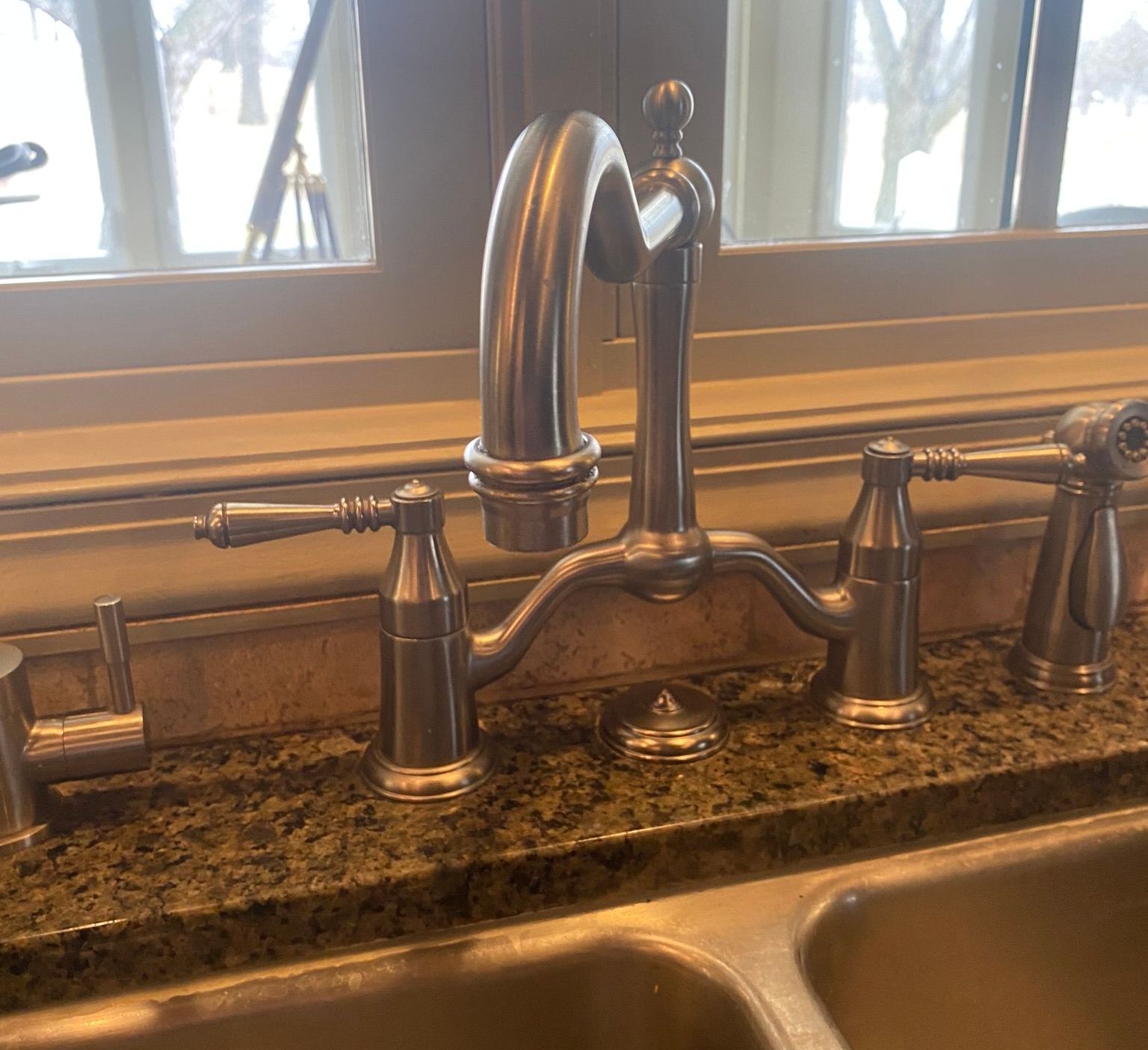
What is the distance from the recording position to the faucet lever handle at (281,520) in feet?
1.96

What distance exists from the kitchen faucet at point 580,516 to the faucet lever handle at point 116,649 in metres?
0.08

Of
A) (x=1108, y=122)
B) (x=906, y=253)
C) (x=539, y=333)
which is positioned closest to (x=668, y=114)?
(x=539, y=333)

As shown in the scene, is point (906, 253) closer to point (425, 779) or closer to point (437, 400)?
point (437, 400)

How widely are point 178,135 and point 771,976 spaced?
665 millimetres

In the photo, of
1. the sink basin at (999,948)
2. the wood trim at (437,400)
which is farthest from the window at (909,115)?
the sink basin at (999,948)

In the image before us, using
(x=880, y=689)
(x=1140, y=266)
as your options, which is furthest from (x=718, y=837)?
(x=1140, y=266)

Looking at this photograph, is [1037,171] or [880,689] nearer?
[880,689]

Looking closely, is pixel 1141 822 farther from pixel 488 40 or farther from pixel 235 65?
pixel 235 65

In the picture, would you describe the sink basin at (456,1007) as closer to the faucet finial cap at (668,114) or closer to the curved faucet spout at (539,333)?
the curved faucet spout at (539,333)

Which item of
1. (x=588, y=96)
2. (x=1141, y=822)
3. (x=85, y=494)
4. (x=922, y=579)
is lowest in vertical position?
(x=1141, y=822)

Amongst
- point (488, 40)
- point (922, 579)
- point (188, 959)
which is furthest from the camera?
point (922, 579)

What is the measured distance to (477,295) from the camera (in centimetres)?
78

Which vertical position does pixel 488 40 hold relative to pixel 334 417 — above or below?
above

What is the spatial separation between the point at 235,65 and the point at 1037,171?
654 mm
